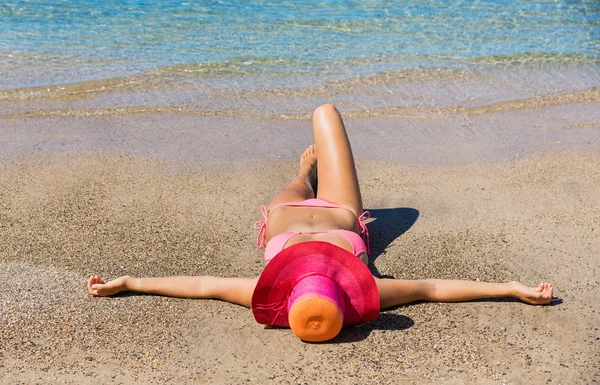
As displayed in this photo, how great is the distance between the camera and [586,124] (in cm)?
742

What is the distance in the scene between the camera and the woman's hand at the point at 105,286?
13.5ft

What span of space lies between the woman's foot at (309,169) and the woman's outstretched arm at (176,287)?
4.83ft

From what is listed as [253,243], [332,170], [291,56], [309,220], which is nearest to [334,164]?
[332,170]

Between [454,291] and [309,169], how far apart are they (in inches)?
73.1

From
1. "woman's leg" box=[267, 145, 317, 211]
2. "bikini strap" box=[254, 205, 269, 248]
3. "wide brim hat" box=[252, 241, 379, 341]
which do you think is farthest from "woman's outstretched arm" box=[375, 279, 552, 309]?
"woman's leg" box=[267, 145, 317, 211]

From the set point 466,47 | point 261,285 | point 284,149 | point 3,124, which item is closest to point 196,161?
point 284,149

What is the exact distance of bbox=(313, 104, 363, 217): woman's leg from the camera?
16.0ft

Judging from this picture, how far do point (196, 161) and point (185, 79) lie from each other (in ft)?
8.54

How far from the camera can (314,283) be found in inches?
143

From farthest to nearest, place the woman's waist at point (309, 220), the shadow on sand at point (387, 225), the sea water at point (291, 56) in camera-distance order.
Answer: the sea water at point (291, 56) < the shadow on sand at point (387, 225) < the woman's waist at point (309, 220)

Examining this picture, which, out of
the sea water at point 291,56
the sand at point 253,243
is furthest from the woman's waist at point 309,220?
the sea water at point 291,56

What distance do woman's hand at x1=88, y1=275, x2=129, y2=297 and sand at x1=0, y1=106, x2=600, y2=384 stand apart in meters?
0.05

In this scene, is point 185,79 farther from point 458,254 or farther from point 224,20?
point 458,254

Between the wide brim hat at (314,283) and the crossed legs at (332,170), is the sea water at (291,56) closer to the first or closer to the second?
the crossed legs at (332,170)
